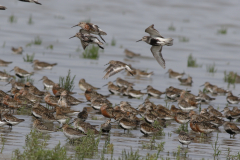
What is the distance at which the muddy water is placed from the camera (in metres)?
12.5

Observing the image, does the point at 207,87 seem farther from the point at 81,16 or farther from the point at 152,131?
the point at 81,16

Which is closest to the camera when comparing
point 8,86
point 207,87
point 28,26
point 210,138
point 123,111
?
point 210,138

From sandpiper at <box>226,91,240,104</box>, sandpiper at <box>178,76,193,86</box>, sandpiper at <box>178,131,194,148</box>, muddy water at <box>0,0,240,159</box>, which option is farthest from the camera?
sandpiper at <box>178,76,193,86</box>

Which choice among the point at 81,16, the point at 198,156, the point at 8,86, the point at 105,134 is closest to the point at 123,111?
the point at 105,134

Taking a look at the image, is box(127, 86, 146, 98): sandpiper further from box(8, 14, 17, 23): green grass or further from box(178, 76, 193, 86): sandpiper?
box(8, 14, 17, 23): green grass

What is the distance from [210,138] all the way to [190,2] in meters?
45.2

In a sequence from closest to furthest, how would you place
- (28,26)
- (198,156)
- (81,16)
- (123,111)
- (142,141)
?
(198,156)
(142,141)
(123,111)
(28,26)
(81,16)

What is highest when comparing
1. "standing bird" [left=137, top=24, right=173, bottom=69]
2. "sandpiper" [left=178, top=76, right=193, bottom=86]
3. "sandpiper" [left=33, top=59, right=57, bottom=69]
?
"standing bird" [left=137, top=24, right=173, bottom=69]

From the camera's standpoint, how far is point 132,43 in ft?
116

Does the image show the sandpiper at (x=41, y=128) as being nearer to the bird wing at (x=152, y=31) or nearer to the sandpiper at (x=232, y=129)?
the bird wing at (x=152, y=31)

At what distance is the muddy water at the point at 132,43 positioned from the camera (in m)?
12.5

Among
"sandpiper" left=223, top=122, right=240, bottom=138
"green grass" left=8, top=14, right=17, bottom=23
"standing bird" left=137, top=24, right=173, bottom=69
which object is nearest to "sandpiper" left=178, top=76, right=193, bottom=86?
"sandpiper" left=223, top=122, right=240, bottom=138

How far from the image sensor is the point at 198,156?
10.9 m

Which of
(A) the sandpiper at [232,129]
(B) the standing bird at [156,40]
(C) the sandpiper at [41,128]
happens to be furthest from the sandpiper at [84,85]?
(A) the sandpiper at [232,129]
